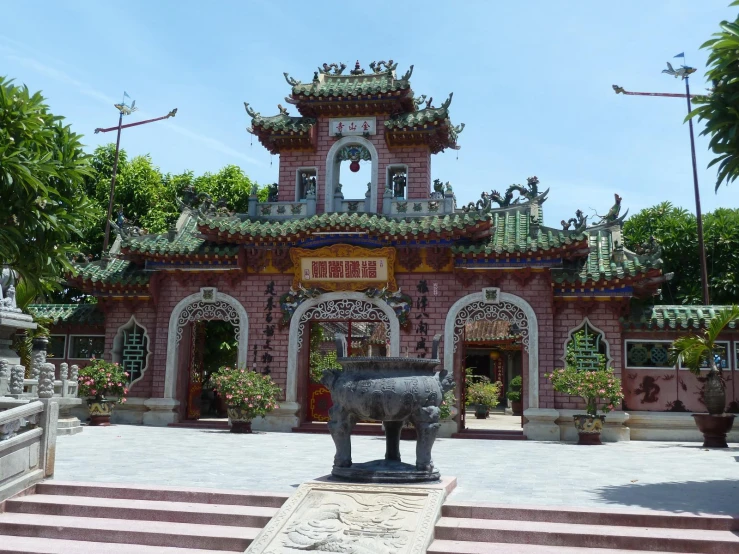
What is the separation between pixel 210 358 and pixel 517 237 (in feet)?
33.0

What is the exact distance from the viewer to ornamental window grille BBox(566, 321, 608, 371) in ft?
47.3

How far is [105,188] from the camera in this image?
2783 cm

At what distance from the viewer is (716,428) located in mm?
12891

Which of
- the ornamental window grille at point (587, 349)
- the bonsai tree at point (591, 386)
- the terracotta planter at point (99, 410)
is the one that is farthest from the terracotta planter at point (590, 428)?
the terracotta planter at point (99, 410)

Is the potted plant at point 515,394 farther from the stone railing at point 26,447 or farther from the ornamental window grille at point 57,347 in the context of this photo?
the stone railing at point 26,447

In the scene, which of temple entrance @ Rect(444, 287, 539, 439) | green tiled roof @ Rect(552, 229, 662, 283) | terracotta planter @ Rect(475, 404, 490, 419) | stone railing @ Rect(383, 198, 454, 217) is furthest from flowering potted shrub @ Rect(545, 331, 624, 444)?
terracotta planter @ Rect(475, 404, 490, 419)

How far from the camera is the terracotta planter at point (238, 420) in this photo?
Answer: 46.9 feet

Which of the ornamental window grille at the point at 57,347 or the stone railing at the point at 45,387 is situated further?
the ornamental window grille at the point at 57,347

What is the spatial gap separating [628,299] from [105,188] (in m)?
20.6

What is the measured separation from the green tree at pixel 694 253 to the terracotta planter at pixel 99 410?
18.1m

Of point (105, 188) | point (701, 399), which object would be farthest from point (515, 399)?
point (105, 188)

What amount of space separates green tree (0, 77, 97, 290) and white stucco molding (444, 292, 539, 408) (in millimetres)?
7165

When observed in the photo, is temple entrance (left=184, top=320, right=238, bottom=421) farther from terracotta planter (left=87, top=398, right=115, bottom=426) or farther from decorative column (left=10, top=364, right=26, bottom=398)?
decorative column (left=10, top=364, right=26, bottom=398)

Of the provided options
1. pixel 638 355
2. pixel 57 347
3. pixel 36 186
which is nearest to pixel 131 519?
pixel 36 186
